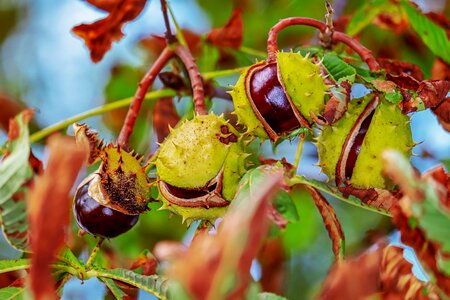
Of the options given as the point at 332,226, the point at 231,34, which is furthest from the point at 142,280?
the point at 231,34

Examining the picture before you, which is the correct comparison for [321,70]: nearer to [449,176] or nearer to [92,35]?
[449,176]

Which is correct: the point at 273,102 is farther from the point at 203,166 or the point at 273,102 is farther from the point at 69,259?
the point at 69,259

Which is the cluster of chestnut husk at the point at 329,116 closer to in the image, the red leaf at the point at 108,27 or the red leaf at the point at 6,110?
the red leaf at the point at 108,27

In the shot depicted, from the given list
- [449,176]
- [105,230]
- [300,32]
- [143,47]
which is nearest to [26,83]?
[143,47]

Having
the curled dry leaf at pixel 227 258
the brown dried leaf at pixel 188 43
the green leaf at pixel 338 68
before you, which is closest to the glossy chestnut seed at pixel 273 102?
the green leaf at pixel 338 68

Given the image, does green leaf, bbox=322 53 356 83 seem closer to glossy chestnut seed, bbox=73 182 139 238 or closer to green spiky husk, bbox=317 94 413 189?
green spiky husk, bbox=317 94 413 189

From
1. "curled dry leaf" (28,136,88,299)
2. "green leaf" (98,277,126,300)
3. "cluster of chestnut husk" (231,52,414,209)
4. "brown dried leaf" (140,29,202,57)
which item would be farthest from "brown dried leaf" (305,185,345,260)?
"brown dried leaf" (140,29,202,57)
